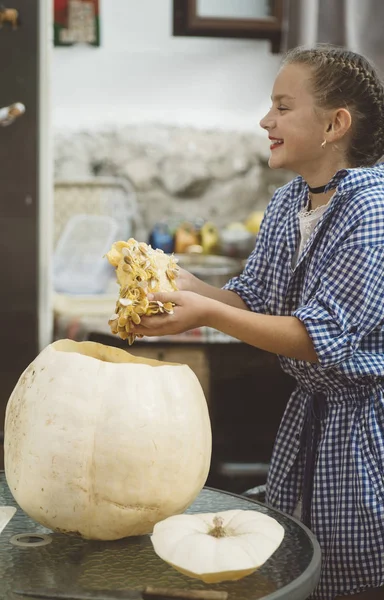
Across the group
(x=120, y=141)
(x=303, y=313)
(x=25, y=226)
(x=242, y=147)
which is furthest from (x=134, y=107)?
(x=303, y=313)

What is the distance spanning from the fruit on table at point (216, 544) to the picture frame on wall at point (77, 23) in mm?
3408

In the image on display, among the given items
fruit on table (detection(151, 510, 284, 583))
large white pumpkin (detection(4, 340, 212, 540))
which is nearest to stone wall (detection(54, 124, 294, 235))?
large white pumpkin (detection(4, 340, 212, 540))

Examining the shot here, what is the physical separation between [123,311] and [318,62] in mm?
579

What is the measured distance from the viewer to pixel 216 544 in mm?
868

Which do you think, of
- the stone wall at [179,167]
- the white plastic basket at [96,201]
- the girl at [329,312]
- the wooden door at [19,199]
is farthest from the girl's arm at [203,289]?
the stone wall at [179,167]

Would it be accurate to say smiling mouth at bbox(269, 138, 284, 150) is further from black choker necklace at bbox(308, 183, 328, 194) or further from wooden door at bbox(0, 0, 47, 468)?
wooden door at bbox(0, 0, 47, 468)

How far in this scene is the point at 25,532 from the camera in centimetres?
102

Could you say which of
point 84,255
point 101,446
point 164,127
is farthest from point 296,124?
point 164,127

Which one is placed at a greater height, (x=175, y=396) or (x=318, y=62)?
(x=318, y=62)

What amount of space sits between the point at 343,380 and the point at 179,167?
116 inches

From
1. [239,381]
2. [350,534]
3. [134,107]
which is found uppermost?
[134,107]

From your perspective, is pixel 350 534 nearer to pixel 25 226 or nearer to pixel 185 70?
pixel 25 226

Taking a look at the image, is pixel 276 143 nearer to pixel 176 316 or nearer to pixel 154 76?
pixel 176 316

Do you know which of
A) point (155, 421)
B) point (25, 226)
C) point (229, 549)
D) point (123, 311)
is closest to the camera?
point (229, 549)
